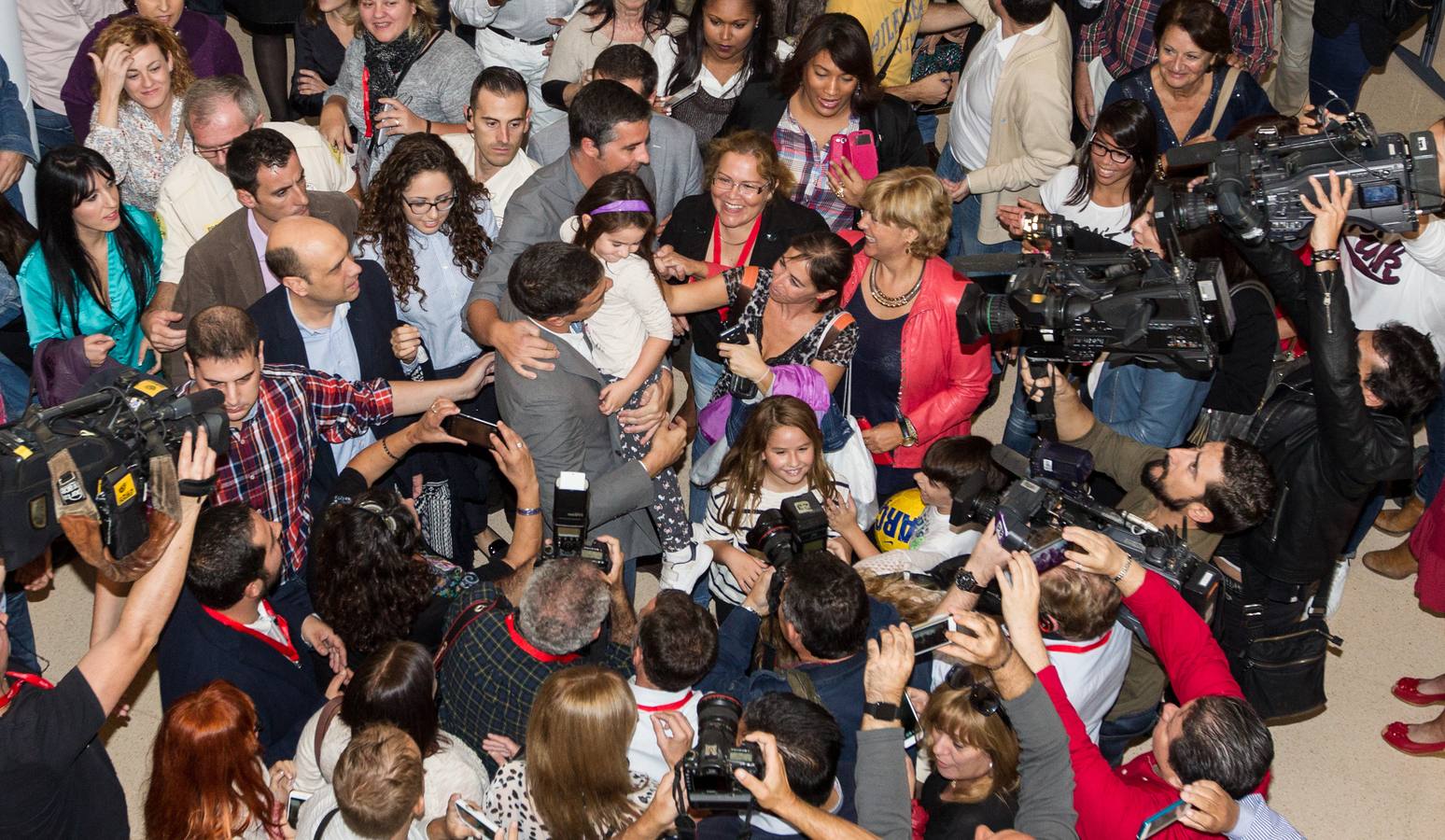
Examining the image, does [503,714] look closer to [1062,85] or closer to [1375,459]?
[1375,459]

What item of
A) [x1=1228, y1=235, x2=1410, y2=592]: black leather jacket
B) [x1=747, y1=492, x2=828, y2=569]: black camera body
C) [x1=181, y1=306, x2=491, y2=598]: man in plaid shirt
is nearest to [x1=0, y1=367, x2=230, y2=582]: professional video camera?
[x1=181, y1=306, x2=491, y2=598]: man in plaid shirt

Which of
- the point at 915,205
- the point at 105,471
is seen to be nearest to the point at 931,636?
the point at 915,205

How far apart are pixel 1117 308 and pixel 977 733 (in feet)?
4.36

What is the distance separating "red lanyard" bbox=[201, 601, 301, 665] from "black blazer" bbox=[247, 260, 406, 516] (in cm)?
54

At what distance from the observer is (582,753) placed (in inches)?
120

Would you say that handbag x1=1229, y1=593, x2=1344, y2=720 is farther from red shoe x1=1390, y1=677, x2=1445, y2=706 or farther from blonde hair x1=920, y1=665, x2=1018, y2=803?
blonde hair x1=920, y1=665, x2=1018, y2=803

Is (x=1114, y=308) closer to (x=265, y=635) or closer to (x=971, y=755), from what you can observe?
(x=971, y=755)

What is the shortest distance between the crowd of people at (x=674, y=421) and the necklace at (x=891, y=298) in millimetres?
10

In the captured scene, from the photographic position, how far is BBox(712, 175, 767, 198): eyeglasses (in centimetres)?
479

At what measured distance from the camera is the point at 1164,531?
3701 millimetres

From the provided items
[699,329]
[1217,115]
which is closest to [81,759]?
[699,329]

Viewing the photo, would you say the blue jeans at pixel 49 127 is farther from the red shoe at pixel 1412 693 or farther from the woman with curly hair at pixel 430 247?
the red shoe at pixel 1412 693

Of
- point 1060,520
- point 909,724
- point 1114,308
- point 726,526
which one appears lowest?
point 726,526

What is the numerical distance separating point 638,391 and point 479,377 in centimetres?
56
